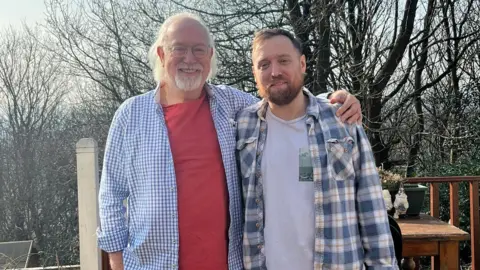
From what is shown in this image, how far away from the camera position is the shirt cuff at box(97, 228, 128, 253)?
5.62 ft

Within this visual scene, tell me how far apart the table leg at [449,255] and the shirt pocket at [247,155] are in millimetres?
1474

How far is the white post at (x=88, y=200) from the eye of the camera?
2871mm

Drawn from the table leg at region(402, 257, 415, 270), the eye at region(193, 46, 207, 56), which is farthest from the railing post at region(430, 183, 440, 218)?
the eye at region(193, 46, 207, 56)

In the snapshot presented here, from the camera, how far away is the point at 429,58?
7445mm

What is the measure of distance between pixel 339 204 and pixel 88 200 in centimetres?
183

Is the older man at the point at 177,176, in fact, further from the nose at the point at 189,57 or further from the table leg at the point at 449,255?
the table leg at the point at 449,255

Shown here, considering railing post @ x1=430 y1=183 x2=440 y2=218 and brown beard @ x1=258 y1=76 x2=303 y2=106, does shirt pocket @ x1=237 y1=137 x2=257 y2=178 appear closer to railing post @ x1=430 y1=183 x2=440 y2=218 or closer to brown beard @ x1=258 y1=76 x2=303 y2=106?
brown beard @ x1=258 y1=76 x2=303 y2=106

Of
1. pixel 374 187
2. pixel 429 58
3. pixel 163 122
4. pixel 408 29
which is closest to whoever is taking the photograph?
pixel 374 187

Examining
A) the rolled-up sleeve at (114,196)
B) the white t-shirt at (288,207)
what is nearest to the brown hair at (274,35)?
the white t-shirt at (288,207)

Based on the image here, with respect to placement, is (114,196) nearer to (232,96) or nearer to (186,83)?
(186,83)

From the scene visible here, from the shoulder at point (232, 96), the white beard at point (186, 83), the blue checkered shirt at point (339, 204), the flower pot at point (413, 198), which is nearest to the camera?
the blue checkered shirt at point (339, 204)

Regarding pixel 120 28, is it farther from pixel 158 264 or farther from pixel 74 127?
pixel 158 264

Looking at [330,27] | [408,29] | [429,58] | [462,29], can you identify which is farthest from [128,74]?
[462,29]

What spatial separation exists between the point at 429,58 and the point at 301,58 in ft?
20.9
